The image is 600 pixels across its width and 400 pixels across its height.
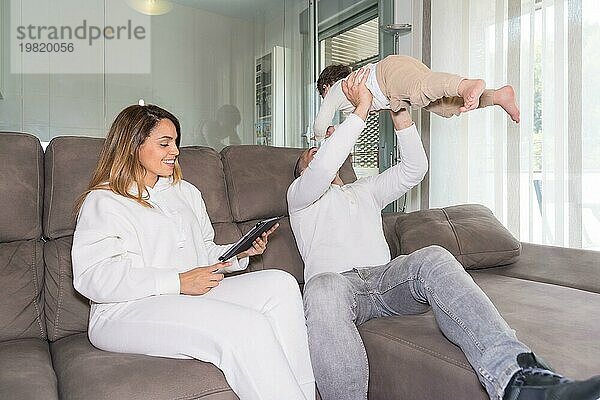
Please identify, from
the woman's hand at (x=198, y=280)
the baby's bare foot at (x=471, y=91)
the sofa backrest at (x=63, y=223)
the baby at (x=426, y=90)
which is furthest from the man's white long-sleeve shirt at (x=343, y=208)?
the sofa backrest at (x=63, y=223)

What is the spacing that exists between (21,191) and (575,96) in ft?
7.26

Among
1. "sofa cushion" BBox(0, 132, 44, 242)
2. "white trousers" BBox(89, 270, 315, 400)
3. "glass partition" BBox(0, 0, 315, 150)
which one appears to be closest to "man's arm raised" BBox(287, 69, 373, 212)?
"white trousers" BBox(89, 270, 315, 400)

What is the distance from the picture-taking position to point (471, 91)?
168 cm

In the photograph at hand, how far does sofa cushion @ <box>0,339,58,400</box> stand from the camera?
1.34m

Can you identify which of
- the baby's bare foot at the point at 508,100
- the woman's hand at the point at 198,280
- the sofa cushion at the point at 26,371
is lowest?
the sofa cushion at the point at 26,371

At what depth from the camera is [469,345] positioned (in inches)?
58.0

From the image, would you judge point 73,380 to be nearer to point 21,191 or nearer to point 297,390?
point 297,390

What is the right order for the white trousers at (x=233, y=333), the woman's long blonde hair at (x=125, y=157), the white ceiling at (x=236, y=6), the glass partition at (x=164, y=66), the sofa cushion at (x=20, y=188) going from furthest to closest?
the white ceiling at (x=236, y=6) → the glass partition at (x=164, y=66) → the sofa cushion at (x=20, y=188) → the woman's long blonde hair at (x=125, y=157) → the white trousers at (x=233, y=333)

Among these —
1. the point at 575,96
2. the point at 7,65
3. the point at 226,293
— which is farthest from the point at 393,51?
the point at 226,293

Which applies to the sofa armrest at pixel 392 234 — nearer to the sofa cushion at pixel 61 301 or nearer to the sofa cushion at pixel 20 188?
the sofa cushion at pixel 61 301

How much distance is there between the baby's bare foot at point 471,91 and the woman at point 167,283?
0.70 metres

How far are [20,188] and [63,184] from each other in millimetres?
127

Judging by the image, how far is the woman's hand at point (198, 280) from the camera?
1631mm

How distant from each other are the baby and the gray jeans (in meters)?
0.45
